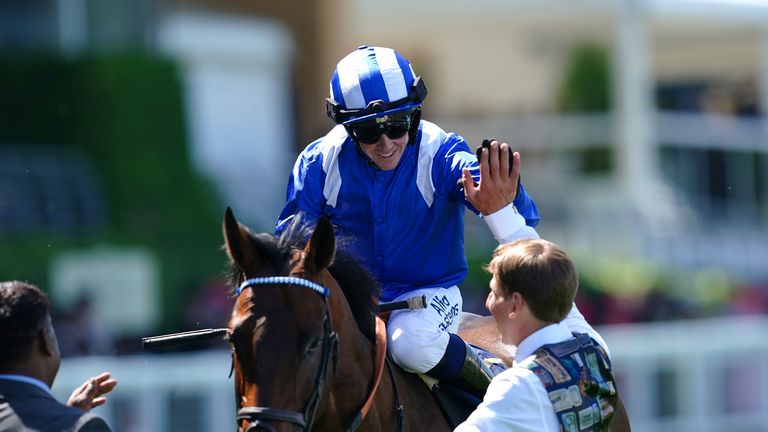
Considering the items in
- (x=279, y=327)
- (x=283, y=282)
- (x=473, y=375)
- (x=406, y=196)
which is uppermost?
(x=406, y=196)

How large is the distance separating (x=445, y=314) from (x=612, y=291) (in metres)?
9.48

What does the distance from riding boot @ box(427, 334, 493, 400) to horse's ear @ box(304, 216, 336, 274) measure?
0.68m

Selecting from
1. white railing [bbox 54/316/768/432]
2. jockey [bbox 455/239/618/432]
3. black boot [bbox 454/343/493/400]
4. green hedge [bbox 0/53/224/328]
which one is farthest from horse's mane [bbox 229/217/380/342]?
green hedge [bbox 0/53/224/328]

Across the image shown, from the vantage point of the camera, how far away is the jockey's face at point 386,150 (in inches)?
165

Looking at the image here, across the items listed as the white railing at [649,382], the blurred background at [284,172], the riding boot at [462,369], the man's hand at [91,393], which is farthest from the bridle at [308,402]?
the white railing at [649,382]

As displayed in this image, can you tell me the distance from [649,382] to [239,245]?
306 inches

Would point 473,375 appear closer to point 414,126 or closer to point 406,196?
point 406,196

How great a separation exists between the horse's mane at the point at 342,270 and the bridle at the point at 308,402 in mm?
83

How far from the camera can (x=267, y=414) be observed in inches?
131

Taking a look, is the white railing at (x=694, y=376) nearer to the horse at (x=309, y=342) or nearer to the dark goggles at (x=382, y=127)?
the dark goggles at (x=382, y=127)

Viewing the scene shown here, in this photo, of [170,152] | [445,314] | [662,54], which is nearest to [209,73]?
[170,152]

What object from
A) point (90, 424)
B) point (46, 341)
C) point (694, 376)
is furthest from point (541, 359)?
point (694, 376)

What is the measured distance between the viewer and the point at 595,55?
2272 cm

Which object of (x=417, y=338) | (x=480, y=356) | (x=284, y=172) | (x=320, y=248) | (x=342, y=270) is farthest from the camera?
(x=284, y=172)
